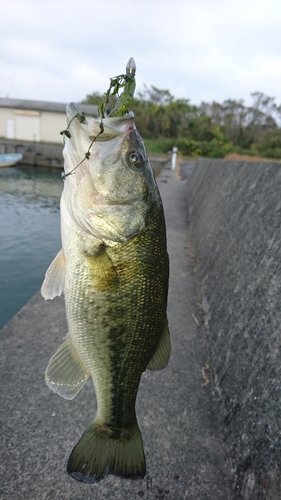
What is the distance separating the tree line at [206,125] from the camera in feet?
135

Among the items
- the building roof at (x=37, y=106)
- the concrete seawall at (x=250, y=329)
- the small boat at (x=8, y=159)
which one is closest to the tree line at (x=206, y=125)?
the building roof at (x=37, y=106)

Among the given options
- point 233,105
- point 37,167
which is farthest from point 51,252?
point 233,105

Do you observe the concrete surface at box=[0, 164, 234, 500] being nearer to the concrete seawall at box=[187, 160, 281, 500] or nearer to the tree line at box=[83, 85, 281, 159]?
the concrete seawall at box=[187, 160, 281, 500]

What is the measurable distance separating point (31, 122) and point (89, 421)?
3714cm

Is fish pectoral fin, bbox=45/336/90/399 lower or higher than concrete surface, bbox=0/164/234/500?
higher

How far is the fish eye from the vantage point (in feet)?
5.81

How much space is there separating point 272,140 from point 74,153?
4715 cm

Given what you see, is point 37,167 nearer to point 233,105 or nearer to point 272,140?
point 272,140

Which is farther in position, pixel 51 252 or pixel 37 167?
pixel 37 167

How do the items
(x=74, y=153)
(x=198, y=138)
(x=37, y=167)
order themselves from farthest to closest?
1. (x=198, y=138)
2. (x=37, y=167)
3. (x=74, y=153)

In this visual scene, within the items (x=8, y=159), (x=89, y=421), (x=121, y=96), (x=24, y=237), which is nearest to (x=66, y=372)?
(x=89, y=421)

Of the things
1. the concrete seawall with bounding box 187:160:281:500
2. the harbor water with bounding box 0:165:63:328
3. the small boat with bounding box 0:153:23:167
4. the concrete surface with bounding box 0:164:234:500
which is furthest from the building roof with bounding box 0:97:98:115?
the concrete surface with bounding box 0:164:234:500

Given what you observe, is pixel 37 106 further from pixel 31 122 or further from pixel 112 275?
pixel 112 275

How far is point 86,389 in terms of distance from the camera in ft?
9.83
